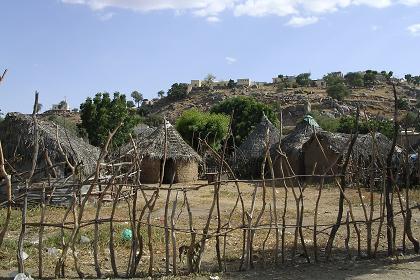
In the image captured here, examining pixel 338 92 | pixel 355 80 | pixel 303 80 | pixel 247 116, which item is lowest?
pixel 247 116

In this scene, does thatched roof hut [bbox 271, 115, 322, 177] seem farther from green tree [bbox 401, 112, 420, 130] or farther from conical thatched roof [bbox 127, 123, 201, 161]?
green tree [bbox 401, 112, 420, 130]

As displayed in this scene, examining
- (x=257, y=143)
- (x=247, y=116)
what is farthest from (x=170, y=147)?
(x=247, y=116)

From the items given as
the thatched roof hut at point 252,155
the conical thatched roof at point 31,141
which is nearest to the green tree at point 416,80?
the thatched roof hut at point 252,155

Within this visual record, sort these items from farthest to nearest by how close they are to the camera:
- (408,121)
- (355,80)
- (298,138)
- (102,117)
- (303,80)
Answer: (303,80) < (355,80) < (102,117) < (298,138) < (408,121)

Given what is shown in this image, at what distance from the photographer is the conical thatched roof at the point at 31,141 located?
1659cm

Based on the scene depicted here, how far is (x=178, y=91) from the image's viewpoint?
2783 inches

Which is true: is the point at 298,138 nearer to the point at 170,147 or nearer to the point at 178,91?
the point at 170,147

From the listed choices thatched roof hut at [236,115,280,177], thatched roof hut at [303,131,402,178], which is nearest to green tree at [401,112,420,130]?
thatched roof hut at [303,131,402,178]

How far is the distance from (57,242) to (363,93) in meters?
59.7

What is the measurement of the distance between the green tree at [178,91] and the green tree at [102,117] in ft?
124

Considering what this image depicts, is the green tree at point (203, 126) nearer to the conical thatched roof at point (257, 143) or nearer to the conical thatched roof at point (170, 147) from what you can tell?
the conical thatched roof at point (257, 143)

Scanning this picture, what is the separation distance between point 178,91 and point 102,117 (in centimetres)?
3952

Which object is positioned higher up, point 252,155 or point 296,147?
point 296,147

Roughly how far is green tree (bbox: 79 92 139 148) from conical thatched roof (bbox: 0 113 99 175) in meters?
13.3
